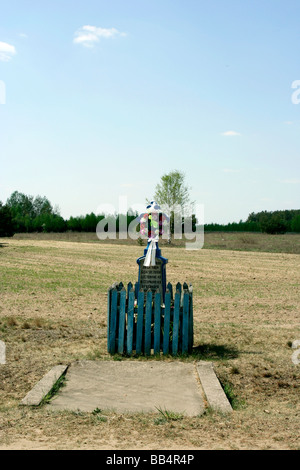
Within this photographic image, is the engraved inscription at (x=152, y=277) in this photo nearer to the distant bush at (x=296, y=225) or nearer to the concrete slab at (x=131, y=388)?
the concrete slab at (x=131, y=388)

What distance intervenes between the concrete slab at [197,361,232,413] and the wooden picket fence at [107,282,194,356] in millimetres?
622

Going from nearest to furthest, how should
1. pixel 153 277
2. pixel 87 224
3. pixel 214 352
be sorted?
pixel 214 352, pixel 153 277, pixel 87 224

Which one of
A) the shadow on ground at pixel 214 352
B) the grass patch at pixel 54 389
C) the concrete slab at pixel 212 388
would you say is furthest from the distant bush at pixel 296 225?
the grass patch at pixel 54 389

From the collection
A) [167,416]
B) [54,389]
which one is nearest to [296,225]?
[54,389]

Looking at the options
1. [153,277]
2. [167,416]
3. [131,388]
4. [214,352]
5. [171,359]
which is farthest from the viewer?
[153,277]

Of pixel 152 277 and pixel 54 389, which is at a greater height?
pixel 152 277

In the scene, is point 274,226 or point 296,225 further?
point 296,225

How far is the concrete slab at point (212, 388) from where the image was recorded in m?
5.39

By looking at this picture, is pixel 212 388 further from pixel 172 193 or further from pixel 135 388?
pixel 172 193

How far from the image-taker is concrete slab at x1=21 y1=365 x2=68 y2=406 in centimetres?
547

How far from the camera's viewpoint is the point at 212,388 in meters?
5.93

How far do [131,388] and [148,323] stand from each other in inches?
57.6
